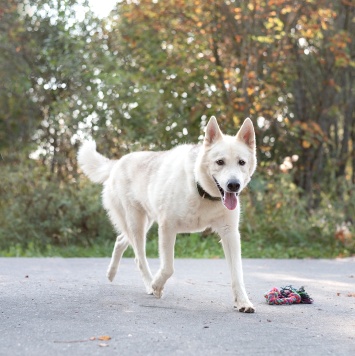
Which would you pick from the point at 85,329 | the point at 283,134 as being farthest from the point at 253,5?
the point at 85,329

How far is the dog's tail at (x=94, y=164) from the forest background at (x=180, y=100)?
5.04 m

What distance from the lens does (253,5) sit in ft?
50.0

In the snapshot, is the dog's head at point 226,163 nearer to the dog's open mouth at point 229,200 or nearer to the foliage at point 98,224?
the dog's open mouth at point 229,200

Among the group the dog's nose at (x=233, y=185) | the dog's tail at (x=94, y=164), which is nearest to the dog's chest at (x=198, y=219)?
the dog's nose at (x=233, y=185)

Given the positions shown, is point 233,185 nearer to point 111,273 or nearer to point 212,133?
point 212,133

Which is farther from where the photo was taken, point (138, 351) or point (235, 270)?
point (235, 270)

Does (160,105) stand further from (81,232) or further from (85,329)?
(85,329)

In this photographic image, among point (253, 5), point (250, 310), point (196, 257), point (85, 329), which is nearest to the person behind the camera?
point (85, 329)

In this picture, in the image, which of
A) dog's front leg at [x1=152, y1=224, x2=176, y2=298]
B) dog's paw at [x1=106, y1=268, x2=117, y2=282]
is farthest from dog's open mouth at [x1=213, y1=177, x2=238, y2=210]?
dog's paw at [x1=106, y1=268, x2=117, y2=282]

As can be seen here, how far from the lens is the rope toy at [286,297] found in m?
6.75

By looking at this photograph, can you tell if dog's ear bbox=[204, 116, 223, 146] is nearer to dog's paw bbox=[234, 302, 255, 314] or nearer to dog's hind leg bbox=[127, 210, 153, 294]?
dog's paw bbox=[234, 302, 255, 314]

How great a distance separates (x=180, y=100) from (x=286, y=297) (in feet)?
30.8

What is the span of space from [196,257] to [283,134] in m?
4.75

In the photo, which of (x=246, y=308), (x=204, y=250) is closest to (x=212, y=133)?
(x=246, y=308)
